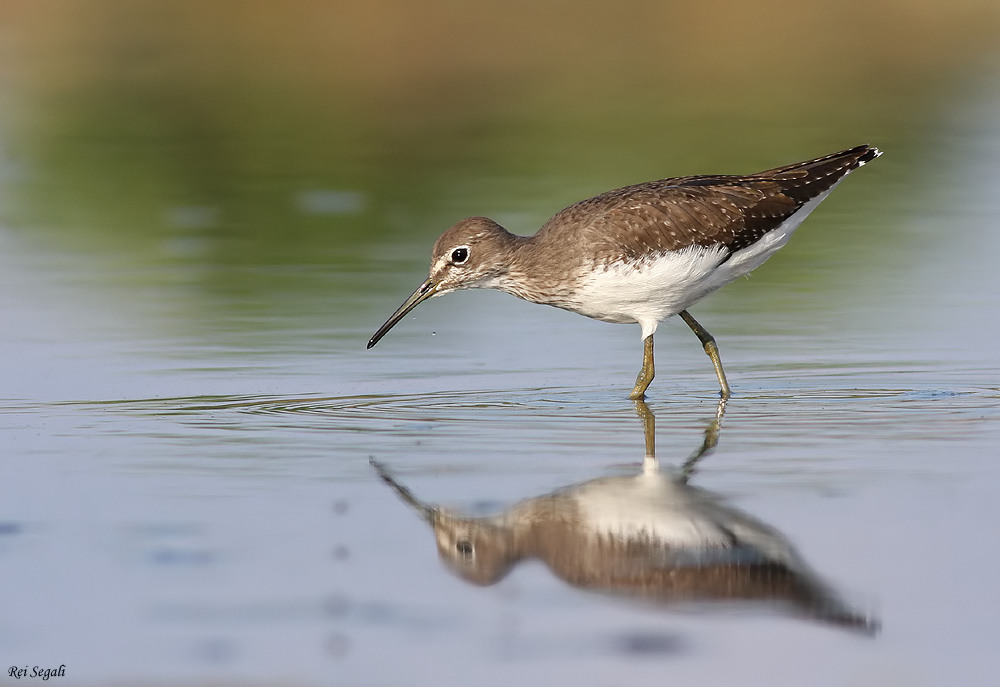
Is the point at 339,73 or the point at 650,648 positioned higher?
the point at 339,73

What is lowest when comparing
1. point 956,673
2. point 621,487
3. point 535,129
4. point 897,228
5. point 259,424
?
point 956,673

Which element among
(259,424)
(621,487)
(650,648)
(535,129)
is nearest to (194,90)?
(535,129)

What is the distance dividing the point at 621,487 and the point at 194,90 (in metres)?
22.0

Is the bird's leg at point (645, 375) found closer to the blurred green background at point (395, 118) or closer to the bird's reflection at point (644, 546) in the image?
the bird's reflection at point (644, 546)

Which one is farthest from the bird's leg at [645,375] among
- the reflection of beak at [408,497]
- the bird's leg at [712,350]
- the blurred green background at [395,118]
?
the blurred green background at [395,118]

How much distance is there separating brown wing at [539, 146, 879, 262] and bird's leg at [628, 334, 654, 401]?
2.16 feet

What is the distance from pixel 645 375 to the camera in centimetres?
1159

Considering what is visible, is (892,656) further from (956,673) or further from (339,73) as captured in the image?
(339,73)

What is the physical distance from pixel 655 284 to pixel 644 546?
162 inches

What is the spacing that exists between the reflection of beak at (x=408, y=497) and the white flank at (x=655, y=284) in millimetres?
2763

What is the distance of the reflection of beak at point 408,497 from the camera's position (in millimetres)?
8469

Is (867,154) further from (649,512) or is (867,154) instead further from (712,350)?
(649,512)

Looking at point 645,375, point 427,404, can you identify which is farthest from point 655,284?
point 427,404

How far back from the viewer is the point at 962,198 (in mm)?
19078
